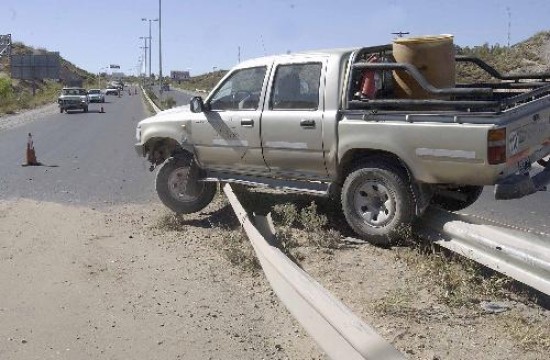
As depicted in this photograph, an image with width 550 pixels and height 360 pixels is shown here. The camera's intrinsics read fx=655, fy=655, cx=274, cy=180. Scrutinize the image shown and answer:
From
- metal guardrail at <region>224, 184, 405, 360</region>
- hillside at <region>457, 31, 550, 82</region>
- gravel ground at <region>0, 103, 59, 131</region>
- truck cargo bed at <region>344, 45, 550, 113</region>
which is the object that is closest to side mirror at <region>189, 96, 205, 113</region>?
truck cargo bed at <region>344, 45, 550, 113</region>

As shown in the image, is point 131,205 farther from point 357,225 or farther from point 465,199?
point 465,199

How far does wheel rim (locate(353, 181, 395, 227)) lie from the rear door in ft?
1.73

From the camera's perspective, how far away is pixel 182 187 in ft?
27.6

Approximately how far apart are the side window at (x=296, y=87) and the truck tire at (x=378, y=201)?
928 millimetres

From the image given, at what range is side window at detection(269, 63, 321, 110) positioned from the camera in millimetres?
6984

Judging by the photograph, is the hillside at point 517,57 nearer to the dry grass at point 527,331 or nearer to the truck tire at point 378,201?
the truck tire at point 378,201

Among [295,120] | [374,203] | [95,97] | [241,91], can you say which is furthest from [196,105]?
[95,97]

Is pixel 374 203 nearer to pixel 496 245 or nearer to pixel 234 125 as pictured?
pixel 496 245

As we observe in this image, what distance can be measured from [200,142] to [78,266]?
2.35 metres

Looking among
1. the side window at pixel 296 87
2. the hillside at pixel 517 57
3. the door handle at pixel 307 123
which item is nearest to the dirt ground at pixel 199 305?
the door handle at pixel 307 123

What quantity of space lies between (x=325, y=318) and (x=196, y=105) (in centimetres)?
499

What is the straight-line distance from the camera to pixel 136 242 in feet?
24.0

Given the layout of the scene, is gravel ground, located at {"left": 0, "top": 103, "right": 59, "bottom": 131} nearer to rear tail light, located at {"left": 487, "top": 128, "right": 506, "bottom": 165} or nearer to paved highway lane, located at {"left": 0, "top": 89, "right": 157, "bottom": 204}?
paved highway lane, located at {"left": 0, "top": 89, "right": 157, "bottom": 204}

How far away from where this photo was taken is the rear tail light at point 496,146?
5551 mm
